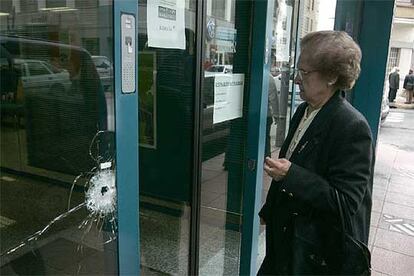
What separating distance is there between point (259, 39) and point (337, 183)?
116cm

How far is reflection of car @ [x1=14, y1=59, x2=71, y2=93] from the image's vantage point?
129cm

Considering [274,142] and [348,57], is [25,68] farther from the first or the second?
[274,142]

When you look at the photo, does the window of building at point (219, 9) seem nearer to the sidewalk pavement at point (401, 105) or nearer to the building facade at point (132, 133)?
the building facade at point (132, 133)

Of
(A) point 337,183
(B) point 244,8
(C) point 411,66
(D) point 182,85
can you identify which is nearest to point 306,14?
(B) point 244,8

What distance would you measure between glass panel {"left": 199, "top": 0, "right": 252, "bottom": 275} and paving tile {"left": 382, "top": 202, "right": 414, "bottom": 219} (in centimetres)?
282

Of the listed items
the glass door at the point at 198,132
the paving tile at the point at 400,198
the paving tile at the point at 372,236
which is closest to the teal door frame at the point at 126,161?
the glass door at the point at 198,132

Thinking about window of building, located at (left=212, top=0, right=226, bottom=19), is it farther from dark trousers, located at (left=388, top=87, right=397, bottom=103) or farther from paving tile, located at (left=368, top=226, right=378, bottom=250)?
dark trousers, located at (left=388, top=87, right=397, bottom=103)

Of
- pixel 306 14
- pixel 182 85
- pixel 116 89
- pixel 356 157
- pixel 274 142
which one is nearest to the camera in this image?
pixel 116 89

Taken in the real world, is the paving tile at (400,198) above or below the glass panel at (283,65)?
below

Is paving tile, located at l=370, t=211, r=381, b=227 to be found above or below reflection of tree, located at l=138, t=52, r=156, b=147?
below

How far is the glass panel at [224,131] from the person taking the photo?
246 centimetres

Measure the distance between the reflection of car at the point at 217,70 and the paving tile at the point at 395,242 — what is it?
8.52 feet

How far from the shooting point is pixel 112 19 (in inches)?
53.8

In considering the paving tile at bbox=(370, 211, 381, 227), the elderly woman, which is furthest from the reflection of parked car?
the paving tile at bbox=(370, 211, 381, 227)
